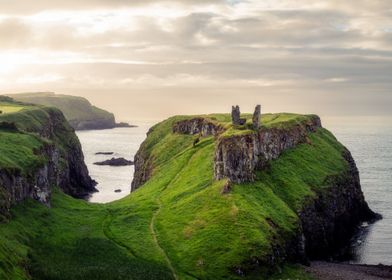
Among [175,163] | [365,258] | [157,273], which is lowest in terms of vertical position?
[365,258]

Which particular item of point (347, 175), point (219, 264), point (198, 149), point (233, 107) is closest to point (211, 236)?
point (219, 264)

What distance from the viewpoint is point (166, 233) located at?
121 metres

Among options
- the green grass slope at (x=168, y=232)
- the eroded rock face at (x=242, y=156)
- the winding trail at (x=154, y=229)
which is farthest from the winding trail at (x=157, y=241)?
the eroded rock face at (x=242, y=156)

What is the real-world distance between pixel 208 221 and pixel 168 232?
9.50m

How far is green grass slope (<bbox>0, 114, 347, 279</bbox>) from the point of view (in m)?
99.3

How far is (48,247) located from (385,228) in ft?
357

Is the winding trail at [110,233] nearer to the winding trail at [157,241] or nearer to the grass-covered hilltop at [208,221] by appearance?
the grass-covered hilltop at [208,221]

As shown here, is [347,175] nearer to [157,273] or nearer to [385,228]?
[385,228]

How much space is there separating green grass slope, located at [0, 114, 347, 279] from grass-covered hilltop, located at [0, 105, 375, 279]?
244 mm

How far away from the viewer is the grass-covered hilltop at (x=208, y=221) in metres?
102

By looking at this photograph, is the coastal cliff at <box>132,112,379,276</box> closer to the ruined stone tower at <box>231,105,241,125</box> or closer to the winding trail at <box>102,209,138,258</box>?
the ruined stone tower at <box>231,105,241,125</box>

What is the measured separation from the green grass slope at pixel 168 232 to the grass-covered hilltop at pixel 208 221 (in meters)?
0.24

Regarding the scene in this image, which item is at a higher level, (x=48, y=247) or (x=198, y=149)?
(x=198, y=149)

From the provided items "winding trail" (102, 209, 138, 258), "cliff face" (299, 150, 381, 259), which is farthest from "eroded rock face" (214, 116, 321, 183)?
"winding trail" (102, 209, 138, 258)
